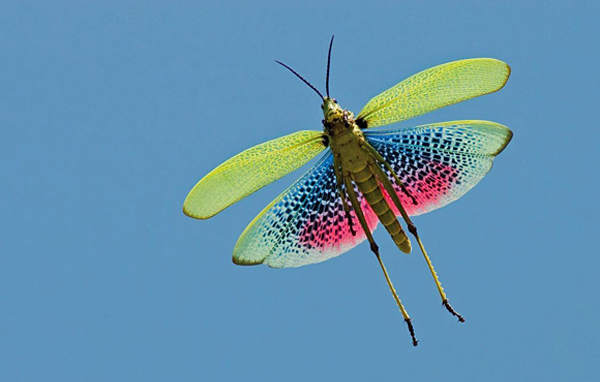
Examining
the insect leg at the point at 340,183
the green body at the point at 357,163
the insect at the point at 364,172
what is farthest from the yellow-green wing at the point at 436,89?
the insect leg at the point at 340,183

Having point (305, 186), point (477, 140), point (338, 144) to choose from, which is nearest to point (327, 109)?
point (338, 144)

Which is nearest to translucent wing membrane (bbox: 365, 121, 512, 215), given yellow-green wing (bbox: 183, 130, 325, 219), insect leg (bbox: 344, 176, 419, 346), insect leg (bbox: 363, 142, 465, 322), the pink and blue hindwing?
the pink and blue hindwing

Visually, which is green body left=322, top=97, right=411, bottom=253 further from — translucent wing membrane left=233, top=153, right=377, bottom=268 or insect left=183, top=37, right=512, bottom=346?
translucent wing membrane left=233, top=153, right=377, bottom=268

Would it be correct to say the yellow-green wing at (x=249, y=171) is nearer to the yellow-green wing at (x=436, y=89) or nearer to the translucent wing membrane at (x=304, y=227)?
the translucent wing membrane at (x=304, y=227)

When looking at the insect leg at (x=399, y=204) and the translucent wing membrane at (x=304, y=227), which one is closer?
the insect leg at (x=399, y=204)

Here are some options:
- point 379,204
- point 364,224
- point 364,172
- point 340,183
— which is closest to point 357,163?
point 364,172
